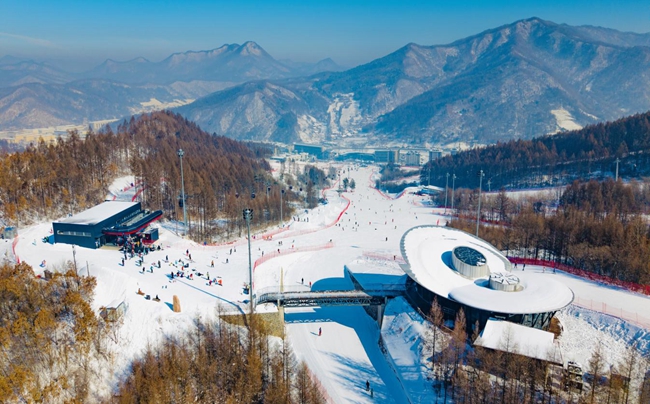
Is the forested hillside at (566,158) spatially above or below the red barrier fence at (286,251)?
above

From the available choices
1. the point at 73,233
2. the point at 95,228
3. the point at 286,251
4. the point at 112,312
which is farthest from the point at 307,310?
the point at 73,233

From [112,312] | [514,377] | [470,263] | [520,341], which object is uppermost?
[470,263]

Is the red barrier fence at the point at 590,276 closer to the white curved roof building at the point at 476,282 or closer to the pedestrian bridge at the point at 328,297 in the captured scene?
the white curved roof building at the point at 476,282

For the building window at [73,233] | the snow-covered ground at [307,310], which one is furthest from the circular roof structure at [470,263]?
the building window at [73,233]

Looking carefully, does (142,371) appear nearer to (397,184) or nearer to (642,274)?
(642,274)

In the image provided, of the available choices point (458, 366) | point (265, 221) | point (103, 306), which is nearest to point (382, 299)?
point (458, 366)

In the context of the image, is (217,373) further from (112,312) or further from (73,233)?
(73,233)
